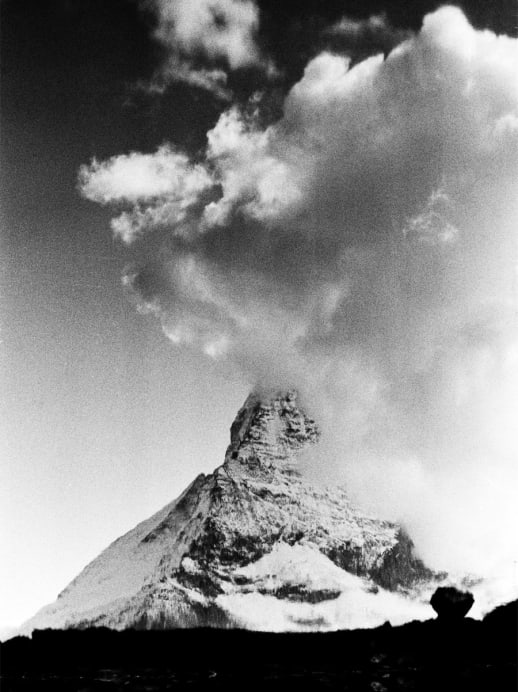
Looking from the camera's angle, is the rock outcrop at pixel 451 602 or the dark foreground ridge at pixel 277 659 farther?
the rock outcrop at pixel 451 602

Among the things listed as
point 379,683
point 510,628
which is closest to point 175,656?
point 379,683

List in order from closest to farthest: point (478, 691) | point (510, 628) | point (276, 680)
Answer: point (478, 691), point (276, 680), point (510, 628)

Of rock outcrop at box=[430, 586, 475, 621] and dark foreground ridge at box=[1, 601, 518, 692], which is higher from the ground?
rock outcrop at box=[430, 586, 475, 621]

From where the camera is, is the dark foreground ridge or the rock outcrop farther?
the rock outcrop

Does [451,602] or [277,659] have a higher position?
[451,602]

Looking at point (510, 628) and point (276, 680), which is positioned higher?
point (510, 628)

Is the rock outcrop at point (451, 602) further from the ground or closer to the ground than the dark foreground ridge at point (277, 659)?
further from the ground

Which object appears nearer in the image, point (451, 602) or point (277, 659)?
point (451, 602)

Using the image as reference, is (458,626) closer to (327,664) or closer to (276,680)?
(327,664)
